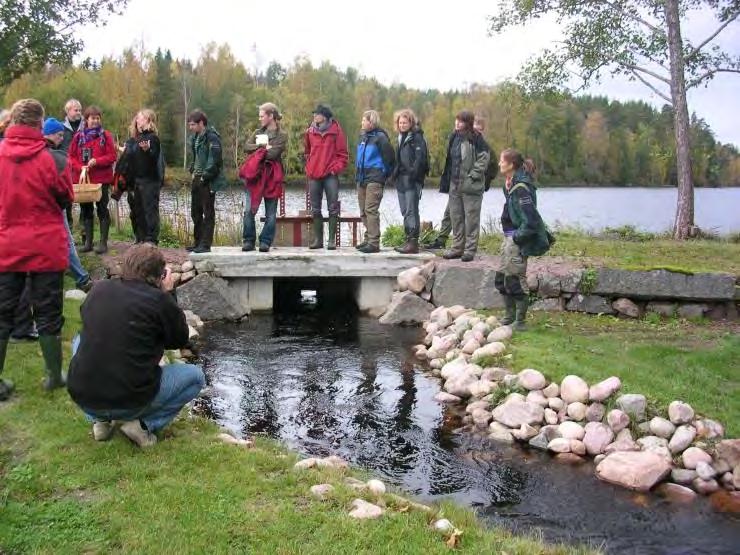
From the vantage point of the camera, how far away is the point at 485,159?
32.5ft

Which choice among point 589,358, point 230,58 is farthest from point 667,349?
point 230,58

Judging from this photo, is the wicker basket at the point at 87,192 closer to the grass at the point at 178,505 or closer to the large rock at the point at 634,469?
the grass at the point at 178,505

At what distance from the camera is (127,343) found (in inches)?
169

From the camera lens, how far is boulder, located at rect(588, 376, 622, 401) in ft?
20.9

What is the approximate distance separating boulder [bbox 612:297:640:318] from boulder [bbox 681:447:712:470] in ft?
12.6

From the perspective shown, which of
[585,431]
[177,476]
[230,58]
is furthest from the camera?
[230,58]

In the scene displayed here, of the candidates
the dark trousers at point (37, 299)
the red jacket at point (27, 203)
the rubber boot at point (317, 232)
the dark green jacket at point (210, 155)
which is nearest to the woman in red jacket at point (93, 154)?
the dark green jacket at point (210, 155)

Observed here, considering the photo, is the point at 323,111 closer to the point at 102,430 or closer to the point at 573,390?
the point at 573,390

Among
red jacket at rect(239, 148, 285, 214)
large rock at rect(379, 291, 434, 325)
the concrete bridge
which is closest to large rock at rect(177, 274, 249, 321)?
the concrete bridge

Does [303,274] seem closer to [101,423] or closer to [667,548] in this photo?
[101,423]

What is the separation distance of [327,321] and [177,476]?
6.22m

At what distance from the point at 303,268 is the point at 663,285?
4.84 metres

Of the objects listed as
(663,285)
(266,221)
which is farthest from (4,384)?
(663,285)

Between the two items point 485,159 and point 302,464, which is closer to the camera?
point 302,464
